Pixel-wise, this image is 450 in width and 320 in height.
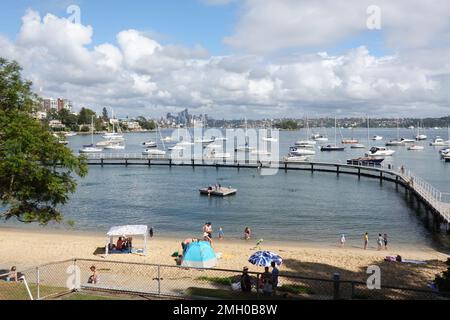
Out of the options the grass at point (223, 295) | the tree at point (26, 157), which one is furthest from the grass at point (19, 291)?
the grass at point (223, 295)

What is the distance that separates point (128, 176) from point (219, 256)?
183 ft

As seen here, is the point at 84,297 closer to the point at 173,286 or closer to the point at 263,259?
Result: the point at 173,286

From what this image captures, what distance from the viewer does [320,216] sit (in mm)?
45000

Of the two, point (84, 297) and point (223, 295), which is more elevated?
point (84, 297)

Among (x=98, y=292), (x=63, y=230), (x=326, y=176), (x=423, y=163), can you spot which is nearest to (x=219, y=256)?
(x=98, y=292)

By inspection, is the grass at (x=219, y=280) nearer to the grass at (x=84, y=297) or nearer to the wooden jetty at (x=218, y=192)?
the grass at (x=84, y=297)

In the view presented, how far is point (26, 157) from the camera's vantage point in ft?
53.8

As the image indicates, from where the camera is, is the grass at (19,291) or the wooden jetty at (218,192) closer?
Answer: the grass at (19,291)

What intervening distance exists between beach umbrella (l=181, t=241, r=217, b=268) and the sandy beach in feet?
3.89

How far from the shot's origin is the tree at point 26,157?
15.9 m

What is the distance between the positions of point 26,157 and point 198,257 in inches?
395

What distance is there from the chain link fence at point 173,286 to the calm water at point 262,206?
54.2 feet

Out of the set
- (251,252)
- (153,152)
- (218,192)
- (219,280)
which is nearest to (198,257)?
(219,280)

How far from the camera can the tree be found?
15891 mm
